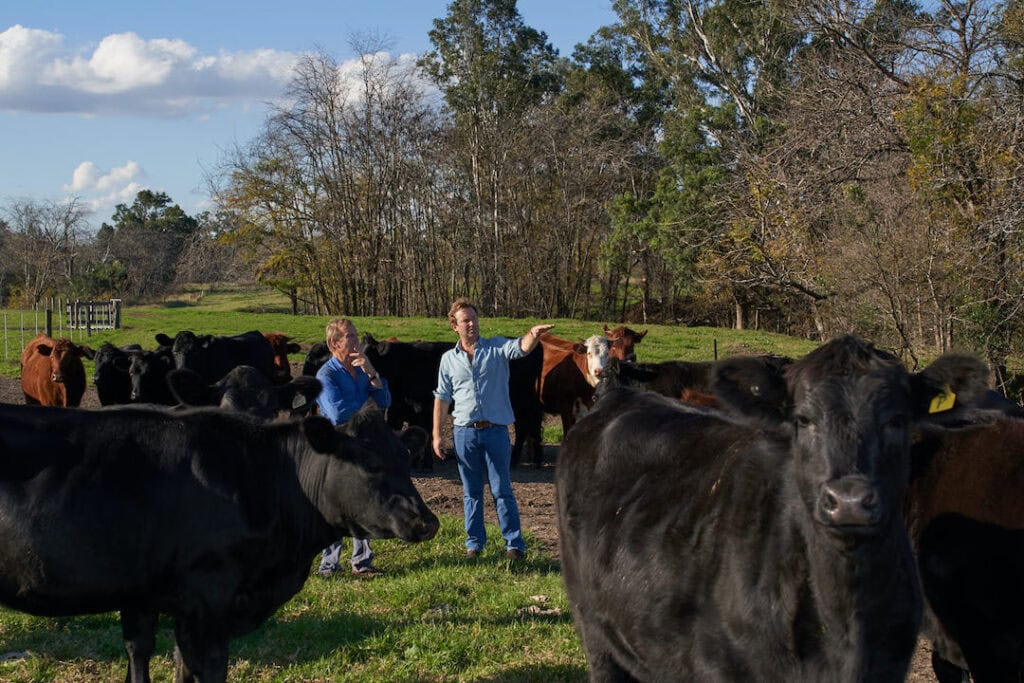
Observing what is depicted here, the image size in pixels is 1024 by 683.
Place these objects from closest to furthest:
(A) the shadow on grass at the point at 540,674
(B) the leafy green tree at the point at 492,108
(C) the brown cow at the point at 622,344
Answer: (A) the shadow on grass at the point at 540,674 < (C) the brown cow at the point at 622,344 < (B) the leafy green tree at the point at 492,108

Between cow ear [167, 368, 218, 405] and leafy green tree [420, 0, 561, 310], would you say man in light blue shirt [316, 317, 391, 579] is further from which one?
leafy green tree [420, 0, 561, 310]

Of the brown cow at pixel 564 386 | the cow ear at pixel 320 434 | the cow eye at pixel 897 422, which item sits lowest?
the brown cow at pixel 564 386

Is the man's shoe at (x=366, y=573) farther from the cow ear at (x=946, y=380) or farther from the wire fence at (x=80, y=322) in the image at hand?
the wire fence at (x=80, y=322)

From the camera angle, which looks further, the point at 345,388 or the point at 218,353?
the point at 218,353

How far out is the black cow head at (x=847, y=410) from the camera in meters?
3.21

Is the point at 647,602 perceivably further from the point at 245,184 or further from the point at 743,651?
the point at 245,184

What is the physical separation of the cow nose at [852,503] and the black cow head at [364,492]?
2.74 metres

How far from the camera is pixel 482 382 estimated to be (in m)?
8.20

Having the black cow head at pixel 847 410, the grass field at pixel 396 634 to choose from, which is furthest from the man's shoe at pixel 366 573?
the black cow head at pixel 847 410

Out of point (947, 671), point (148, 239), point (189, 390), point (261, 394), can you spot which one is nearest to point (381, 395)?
point (261, 394)

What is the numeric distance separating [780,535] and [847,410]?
549mm

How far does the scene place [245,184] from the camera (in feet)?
131

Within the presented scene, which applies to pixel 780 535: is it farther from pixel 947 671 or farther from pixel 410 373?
pixel 410 373

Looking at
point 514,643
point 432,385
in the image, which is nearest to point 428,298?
point 432,385
